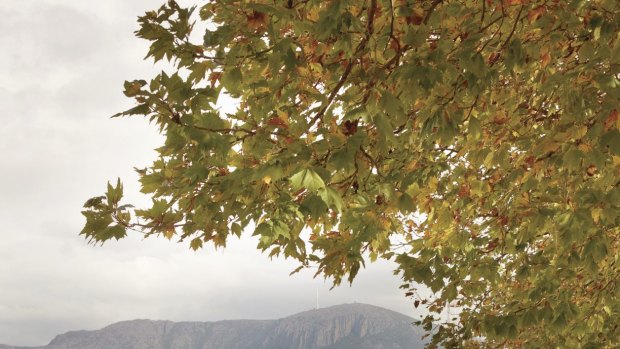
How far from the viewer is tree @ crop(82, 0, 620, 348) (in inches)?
136

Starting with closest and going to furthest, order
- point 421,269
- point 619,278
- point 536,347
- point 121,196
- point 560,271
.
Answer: point 121,196, point 421,269, point 560,271, point 619,278, point 536,347

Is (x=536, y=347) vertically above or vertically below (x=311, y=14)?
below

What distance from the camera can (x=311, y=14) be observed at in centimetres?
412

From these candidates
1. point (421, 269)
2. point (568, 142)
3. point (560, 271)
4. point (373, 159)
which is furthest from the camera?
point (560, 271)

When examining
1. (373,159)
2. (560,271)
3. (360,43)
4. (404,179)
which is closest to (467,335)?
(560,271)

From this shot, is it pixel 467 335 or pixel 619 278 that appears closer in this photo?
pixel 619 278

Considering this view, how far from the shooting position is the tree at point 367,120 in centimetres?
346

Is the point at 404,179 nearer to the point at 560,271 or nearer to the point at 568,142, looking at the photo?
the point at 568,142

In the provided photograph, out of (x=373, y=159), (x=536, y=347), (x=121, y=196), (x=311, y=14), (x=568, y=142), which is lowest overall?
(x=536, y=347)

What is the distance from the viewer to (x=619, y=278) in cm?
743

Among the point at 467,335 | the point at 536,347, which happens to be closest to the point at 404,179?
the point at 467,335

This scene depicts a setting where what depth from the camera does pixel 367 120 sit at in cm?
334

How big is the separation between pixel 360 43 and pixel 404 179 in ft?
5.20

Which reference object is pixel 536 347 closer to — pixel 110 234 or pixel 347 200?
pixel 347 200
